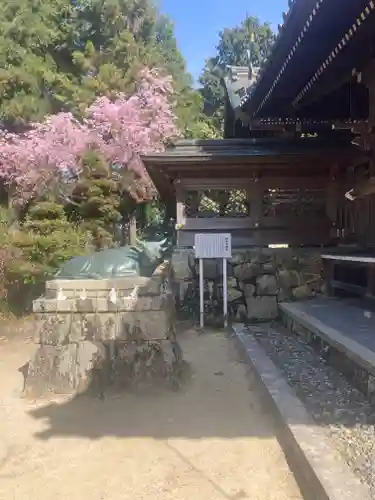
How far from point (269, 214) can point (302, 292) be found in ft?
4.56

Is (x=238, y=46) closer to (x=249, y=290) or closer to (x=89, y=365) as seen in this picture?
(x=249, y=290)

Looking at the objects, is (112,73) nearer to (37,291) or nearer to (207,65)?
(37,291)

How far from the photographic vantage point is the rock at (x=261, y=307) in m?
7.80

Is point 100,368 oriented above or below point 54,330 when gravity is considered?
below

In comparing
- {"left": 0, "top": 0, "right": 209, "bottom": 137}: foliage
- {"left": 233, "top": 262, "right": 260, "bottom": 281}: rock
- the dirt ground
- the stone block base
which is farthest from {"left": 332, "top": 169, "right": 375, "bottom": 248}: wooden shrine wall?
{"left": 0, "top": 0, "right": 209, "bottom": 137}: foliage

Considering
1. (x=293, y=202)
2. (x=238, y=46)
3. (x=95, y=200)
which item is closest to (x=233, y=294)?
(x=293, y=202)

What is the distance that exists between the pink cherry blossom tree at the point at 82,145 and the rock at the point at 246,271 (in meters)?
8.50

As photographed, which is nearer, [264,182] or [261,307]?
[261,307]

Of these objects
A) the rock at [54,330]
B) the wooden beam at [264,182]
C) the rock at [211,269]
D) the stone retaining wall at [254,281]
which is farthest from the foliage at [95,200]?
the rock at [54,330]

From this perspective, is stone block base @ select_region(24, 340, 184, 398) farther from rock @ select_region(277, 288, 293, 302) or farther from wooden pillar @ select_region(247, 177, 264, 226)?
wooden pillar @ select_region(247, 177, 264, 226)

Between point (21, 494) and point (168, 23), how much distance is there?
91.1ft

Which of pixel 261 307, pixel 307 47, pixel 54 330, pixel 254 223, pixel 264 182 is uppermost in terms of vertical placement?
pixel 307 47

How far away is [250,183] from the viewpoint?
8156mm

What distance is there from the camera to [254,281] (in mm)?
7906
